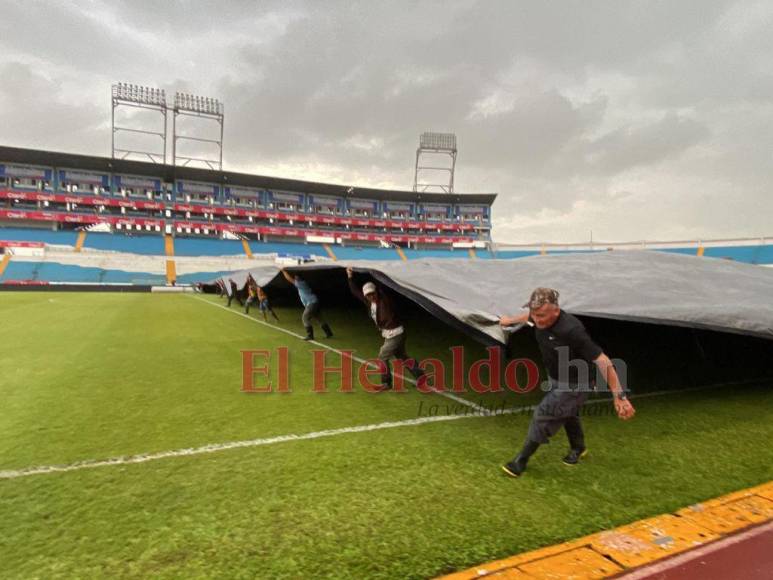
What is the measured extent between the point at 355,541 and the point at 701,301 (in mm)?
4096

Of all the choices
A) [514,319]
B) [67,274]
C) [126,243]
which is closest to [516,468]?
[514,319]

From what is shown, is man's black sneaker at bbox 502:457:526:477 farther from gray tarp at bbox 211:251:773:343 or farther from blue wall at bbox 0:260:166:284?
blue wall at bbox 0:260:166:284

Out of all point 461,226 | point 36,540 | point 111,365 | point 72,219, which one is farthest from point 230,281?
point 461,226

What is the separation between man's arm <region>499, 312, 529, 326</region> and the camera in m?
3.47

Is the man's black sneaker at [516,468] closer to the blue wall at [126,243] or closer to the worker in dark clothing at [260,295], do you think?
the worker in dark clothing at [260,295]

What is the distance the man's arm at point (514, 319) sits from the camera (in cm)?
347

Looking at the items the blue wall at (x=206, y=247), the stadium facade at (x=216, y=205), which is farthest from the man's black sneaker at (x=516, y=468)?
the stadium facade at (x=216, y=205)

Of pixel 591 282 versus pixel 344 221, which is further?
pixel 344 221

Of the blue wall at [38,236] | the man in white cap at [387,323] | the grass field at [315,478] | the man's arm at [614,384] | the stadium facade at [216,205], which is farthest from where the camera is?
the stadium facade at [216,205]

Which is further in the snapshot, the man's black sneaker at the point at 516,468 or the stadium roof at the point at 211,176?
the stadium roof at the point at 211,176

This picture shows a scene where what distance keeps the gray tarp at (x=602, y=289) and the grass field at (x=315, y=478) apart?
105cm

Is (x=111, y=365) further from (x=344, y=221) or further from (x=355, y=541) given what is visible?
(x=344, y=221)

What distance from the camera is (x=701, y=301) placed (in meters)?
4.45

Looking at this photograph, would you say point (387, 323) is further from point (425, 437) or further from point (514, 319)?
point (514, 319)
